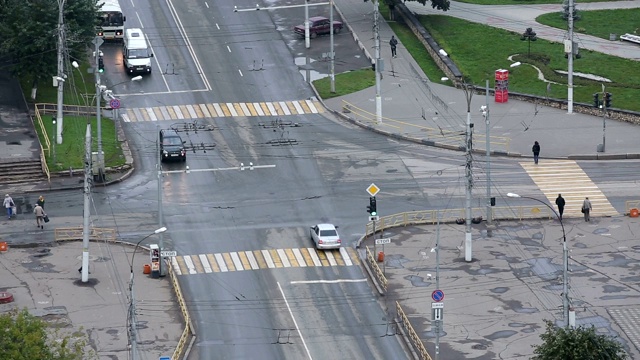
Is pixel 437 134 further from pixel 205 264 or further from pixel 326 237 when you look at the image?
pixel 205 264

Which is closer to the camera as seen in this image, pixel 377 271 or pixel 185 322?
pixel 185 322

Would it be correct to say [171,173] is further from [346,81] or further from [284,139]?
[346,81]

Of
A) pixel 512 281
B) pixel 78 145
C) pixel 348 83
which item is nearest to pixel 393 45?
pixel 348 83

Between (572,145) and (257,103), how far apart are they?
902 inches

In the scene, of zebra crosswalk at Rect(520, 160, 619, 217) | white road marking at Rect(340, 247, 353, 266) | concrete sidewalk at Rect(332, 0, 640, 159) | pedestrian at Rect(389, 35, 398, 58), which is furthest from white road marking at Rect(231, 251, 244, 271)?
pedestrian at Rect(389, 35, 398, 58)

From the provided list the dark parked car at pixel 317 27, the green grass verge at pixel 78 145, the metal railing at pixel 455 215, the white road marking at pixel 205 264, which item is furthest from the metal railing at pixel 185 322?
the dark parked car at pixel 317 27

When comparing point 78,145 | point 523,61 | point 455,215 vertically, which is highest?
point 523,61

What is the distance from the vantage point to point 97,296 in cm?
9138

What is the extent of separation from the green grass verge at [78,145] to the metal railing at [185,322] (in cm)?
1683

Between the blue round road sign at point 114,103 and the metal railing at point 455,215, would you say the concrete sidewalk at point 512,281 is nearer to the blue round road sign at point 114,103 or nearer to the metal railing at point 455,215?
the metal railing at point 455,215

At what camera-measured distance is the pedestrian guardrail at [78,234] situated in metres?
99.0

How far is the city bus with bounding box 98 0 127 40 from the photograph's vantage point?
13075 cm

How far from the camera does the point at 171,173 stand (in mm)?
108500

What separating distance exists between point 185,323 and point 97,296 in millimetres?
6505
